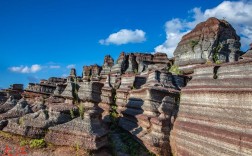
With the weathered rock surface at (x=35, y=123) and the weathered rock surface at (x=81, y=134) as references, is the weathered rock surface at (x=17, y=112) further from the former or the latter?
the weathered rock surface at (x=81, y=134)

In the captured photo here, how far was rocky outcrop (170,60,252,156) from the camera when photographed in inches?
381

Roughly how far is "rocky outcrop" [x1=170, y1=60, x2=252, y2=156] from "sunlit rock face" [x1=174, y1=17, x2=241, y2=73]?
950 cm

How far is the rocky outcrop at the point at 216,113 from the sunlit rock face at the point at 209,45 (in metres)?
9.50

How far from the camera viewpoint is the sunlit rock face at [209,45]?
23.6m

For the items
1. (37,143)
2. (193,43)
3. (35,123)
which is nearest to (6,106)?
(35,123)

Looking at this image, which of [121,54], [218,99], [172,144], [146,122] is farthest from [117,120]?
[121,54]

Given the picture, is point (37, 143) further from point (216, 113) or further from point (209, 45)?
point (209, 45)

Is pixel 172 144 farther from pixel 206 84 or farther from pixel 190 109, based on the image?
pixel 206 84

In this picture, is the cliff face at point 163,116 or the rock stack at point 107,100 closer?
the cliff face at point 163,116

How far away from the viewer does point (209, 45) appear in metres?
24.1

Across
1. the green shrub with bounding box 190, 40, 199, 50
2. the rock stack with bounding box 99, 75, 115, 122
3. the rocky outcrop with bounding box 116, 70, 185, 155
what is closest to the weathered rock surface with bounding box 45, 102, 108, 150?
the rocky outcrop with bounding box 116, 70, 185, 155

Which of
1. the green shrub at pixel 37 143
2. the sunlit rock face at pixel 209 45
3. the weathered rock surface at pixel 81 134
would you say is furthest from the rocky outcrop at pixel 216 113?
the sunlit rock face at pixel 209 45

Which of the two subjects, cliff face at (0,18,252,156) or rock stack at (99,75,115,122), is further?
rock stack at (99,75,115,122)

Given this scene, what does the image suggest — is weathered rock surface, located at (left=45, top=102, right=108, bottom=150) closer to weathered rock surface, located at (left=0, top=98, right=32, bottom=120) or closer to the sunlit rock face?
weathered rock surface, located at (left=0, top=98, right=32, bottom=120)
